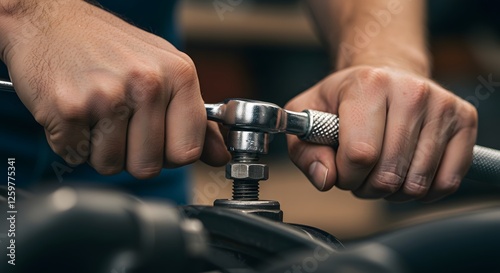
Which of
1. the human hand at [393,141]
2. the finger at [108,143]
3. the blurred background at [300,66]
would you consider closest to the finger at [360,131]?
the human hand at [393,141]

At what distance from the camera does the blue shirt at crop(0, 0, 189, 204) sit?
777 mm

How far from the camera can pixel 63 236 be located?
0.25 metres

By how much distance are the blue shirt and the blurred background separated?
1049mm

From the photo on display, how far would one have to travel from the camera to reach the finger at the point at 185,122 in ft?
1.84

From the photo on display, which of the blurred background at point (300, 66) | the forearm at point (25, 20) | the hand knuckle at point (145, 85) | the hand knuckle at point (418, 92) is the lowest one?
the blurred background at point (300, 66)

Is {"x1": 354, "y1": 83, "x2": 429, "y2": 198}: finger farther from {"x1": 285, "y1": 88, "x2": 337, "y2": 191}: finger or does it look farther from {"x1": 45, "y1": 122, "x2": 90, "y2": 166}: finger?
{"x1": 45, "y1": 122, "x2": 90, "y2": 166}: finger

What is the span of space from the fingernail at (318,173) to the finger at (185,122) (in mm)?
146

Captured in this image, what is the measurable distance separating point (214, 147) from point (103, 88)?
0.13 m

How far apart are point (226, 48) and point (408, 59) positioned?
4.15 feet

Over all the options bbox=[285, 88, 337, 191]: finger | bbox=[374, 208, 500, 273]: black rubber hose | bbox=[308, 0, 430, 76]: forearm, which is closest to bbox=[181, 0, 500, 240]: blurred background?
bbox=[308, 0, 430, 76]: forearm

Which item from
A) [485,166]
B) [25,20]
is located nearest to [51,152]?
[25,20]

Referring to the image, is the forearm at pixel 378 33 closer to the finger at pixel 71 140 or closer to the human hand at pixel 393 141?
the human hand at pixel 393 141

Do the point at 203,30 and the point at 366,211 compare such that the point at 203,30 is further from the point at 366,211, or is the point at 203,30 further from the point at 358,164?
the point at 358,164

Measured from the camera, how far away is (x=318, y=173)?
2.21 ft
